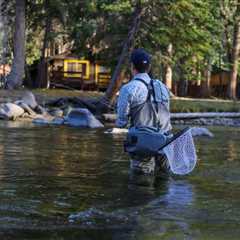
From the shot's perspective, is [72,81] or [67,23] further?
[72,81]

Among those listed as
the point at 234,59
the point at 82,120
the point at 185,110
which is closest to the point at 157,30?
the point at 185,110

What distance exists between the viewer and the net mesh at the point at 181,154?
A: 993 cm

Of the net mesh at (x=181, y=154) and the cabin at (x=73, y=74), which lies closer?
the net mesh at (x=181, y=154)

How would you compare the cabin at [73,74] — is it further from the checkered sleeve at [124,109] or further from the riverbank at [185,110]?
the checkered sleeve at [124,109]

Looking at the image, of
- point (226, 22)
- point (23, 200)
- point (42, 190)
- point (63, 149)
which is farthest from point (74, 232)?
point (226, 22)

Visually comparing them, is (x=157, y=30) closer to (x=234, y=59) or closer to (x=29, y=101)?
(x=29, y=101)

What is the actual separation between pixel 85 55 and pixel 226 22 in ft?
50.0

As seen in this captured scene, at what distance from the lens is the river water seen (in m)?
6.64

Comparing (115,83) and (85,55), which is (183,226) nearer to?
(115,83)

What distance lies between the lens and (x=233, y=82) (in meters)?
56.5

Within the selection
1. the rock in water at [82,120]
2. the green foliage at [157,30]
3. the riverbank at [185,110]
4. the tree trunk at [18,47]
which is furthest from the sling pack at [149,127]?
the tree trunk at [18,47]

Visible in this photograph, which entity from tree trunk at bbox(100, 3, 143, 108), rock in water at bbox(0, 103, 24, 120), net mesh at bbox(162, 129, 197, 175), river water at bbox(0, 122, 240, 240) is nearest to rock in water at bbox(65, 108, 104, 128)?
rock in water at bbox(0, 103, 24, 120)

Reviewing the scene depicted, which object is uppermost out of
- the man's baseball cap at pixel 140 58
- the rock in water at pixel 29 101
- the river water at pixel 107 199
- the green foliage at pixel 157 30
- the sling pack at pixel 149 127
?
the green foliage at pixel 157 30

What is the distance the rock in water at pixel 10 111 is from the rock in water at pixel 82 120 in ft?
8.14
